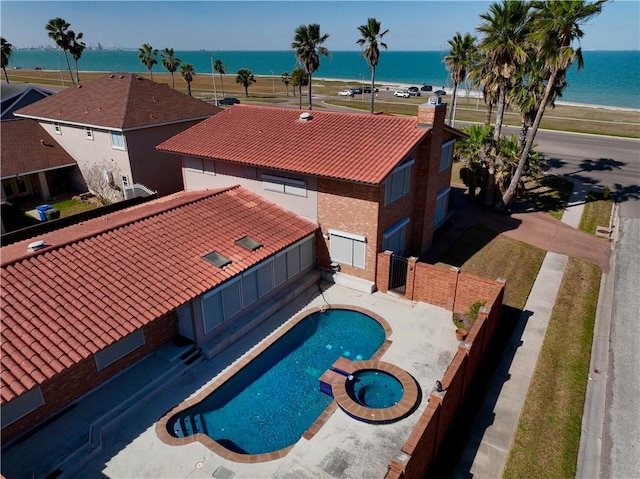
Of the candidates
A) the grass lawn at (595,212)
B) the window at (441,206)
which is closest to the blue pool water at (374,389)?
the window at (441,206)

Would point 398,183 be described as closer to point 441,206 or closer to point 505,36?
point 441,206

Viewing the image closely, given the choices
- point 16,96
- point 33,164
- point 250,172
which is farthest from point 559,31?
point 16,96

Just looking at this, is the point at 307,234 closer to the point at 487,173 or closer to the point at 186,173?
the point at 186,173

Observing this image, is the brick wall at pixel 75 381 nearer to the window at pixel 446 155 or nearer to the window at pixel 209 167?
the window at pixel 209 167

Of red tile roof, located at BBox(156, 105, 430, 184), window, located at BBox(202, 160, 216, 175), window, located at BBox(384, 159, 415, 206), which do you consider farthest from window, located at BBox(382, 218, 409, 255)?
window, located at BBox(202, 160, 216, 175)

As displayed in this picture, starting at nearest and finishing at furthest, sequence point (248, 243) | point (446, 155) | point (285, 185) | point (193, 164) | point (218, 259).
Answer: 1. point (218, 259)
2. point (248, 243)
3. point (285, 185)
4. point (193, 164)
5. point (446, 155)

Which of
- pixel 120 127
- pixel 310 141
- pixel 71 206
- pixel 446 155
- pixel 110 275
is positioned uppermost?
pixel 310 141
